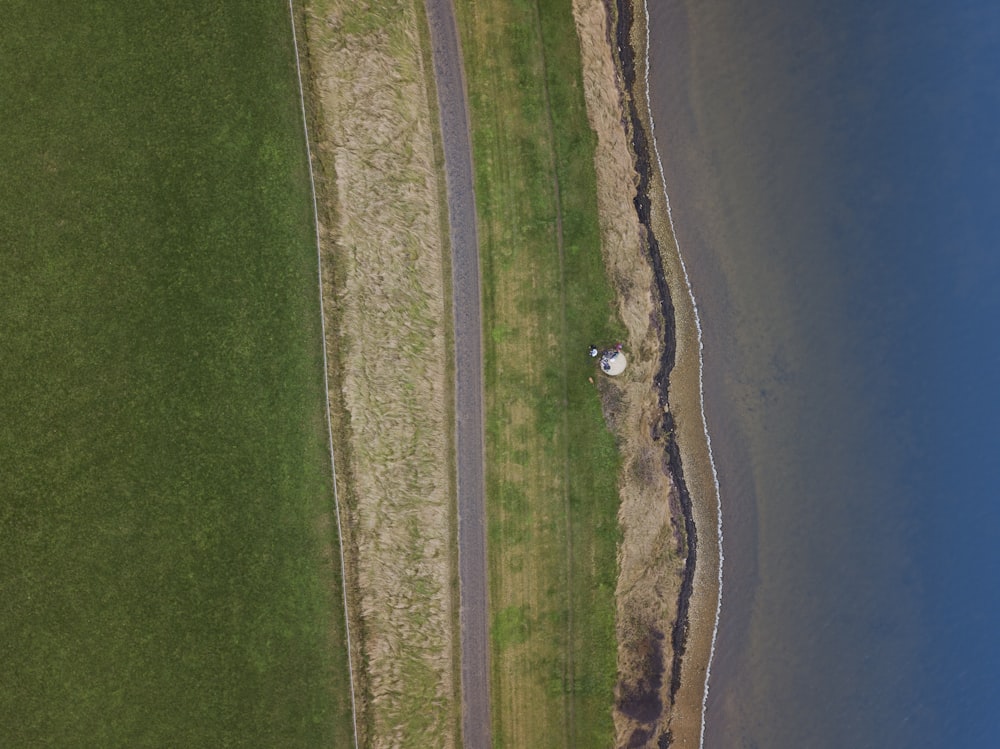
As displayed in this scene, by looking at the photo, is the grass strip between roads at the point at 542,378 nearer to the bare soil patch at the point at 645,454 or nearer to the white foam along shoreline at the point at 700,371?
the bare soil patch at the point at 645,454

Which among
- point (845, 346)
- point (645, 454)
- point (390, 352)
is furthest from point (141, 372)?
point (845, 346)

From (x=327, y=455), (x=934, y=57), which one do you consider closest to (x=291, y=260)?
(x=327, y=455)

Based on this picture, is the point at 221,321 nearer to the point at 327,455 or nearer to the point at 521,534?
the point at 327,455

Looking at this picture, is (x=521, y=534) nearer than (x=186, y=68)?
No

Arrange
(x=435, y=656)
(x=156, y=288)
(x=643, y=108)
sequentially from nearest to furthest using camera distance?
(x=156, y=288) → (x=435, y=656) → (x=643, y=108)

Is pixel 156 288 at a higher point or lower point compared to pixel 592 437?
higher

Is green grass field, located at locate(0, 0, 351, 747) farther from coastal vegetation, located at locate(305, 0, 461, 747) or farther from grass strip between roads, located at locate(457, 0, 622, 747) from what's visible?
grass strip between roads, located at locate(457, 0, 622, 747)
